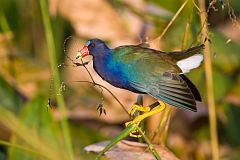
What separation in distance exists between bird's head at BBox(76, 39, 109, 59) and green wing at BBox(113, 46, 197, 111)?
0.03 meters

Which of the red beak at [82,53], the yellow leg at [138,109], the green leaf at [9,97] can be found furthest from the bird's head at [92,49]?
the green leaf at [9,97]

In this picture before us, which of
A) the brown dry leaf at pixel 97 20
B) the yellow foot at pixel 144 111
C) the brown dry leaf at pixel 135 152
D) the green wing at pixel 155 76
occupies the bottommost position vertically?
the brown dry leaf at pixel 135 152

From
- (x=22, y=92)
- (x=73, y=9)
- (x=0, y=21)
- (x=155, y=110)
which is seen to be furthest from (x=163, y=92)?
(x=73, y=9)

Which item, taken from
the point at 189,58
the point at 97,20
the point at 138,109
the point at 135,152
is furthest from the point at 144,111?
the point at 97,20

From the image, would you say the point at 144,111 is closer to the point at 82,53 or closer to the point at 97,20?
the point at 82,53

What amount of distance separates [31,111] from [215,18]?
201 centimetres

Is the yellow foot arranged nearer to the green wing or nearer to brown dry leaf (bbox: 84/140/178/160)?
the green wing

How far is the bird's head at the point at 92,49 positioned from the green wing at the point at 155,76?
0.09ft

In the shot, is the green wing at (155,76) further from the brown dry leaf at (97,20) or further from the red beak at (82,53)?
the brown dry leaf at (97,20)

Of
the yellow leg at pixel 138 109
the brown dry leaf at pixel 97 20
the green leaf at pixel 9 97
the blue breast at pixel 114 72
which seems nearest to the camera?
the blue breast at pixel 114 72

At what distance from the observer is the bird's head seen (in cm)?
144

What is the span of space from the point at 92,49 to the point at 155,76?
0.14 metres

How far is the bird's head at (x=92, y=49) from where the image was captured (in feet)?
4.74

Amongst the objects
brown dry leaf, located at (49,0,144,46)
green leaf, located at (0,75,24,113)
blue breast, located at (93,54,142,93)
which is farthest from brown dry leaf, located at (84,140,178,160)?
brown dry leaf, located at (49,0,144,46)
